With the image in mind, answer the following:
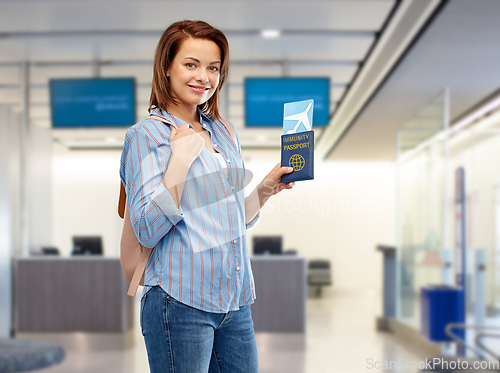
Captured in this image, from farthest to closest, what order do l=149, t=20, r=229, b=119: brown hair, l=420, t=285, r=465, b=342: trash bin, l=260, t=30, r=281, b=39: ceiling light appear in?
l=260, t=30, r=281, b=39: ceiling light → l=420, t=285, r=465, b=342: trash bin → l=149, t=20, r=229, b=119: brown hair

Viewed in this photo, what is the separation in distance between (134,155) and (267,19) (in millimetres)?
3465

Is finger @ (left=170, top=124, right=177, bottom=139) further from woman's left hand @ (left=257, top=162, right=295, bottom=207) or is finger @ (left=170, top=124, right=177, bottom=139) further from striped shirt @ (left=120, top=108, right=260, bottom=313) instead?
woman's left hand @ (left=257, top=162, right=295, bottom=207)

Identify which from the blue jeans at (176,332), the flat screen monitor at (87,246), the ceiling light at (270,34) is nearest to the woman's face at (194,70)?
the blue jeans at (176,332)

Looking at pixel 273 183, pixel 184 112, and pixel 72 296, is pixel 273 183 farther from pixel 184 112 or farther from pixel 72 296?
pixel 72 296

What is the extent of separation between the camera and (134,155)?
2.87 feet

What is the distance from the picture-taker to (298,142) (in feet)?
3.18

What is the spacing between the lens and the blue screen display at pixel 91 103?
461 cm

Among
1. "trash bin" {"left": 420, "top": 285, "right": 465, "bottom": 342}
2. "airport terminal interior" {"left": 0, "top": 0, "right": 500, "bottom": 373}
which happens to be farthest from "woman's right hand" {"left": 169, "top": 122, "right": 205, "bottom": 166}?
"trash bin" {"left": 420, "top": 285, "right": 465, "bottom": 342}

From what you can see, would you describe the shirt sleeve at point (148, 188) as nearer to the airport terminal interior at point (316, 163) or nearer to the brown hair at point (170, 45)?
the brown hair at point (170, 45)

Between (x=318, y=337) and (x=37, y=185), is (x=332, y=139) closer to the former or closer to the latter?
(x=318, y=337)

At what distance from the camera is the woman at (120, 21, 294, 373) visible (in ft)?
2.77

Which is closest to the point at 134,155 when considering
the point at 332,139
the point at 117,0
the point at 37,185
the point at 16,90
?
the point at 117,0

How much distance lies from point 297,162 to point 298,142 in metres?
0.04

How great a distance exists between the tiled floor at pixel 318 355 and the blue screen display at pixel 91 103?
2.21 metres
